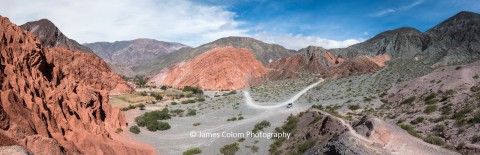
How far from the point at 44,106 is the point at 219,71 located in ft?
254

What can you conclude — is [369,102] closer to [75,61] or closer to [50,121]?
[50,121]

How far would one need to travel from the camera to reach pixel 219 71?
94562mm

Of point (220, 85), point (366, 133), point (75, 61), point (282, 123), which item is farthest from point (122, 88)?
point (366, 133)

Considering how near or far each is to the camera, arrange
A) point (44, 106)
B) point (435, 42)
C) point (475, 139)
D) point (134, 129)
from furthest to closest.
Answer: point (435, 42) < point (134, 129) < point (44, 106) < point (475, 139)

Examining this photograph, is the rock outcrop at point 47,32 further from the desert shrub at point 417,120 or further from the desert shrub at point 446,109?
the desert shrub at point 446,109

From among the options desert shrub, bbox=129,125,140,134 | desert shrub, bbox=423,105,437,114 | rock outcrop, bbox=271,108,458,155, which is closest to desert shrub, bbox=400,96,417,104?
desert shrub, bbox=423,105,437,114

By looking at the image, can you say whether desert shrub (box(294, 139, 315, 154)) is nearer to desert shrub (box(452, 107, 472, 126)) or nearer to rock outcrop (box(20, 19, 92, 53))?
desert shrub (box(452, 107, 472, 126))

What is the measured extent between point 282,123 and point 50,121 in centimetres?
1698

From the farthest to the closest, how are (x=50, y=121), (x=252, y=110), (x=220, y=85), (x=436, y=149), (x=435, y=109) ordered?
(x=220, y=85)
(x=252, y=110)
(x=435, y=109)
(x=50, y=121)
(x=436, y=149)

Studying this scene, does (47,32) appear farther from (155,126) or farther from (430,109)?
(430,109)

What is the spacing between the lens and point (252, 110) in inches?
1598

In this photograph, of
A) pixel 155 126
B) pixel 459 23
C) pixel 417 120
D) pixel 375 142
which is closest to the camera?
pixel 375 142

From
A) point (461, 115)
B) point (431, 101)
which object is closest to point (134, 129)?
point (461, 115)

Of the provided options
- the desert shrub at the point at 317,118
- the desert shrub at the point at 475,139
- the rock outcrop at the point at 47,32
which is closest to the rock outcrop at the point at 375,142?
the desert shrub at the point at 475,139
